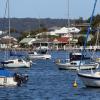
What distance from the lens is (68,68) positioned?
69.8 m

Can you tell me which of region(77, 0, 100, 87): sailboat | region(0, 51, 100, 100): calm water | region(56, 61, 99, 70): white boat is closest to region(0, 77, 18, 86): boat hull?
region(0, 51, 100, 100): calm water

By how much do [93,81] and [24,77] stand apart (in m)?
6.86

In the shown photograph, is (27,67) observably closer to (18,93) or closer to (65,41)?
(18,93)

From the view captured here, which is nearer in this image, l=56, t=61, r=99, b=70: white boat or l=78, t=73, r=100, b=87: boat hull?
l=78, t=73, r=100, b=87: boat hull

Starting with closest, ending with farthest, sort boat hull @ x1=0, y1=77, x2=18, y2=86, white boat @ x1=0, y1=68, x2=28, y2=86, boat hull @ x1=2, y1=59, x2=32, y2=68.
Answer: white boat @ x1=0, y1=68, x2=28, y2=86 < boat hull @ x1=0, y1=77, x2=18, y2=86 < boat hull @ x1=2, y1=59, x2=32, y2=68

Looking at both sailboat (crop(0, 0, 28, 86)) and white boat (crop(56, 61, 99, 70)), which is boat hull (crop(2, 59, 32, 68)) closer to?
white boat (crop(56, 61, 99, 70))

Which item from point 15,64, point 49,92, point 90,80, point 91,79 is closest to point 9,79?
point 49,92

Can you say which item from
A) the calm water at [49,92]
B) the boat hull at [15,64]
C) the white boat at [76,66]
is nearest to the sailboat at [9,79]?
the calm water at [49,92]

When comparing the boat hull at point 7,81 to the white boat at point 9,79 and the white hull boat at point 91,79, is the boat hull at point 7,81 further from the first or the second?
the white hull boat at point 91,79

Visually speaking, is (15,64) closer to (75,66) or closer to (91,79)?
(75,66)

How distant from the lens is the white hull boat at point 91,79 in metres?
43.0

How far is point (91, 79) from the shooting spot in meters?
43.3

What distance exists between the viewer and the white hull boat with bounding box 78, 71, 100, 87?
43.0 m

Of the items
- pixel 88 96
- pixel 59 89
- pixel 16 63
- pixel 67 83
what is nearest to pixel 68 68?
pixel 16 63
